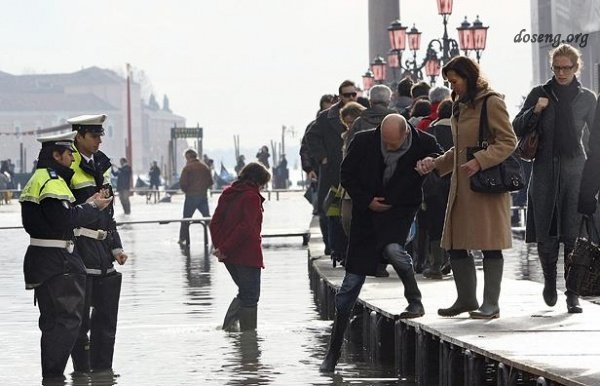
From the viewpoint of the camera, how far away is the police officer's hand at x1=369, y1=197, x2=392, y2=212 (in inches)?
487

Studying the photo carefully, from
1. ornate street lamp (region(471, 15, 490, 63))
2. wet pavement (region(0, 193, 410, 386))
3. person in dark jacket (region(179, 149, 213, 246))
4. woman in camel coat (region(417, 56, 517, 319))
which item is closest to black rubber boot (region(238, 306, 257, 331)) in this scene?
wet pavement (region(0, 193, 410, 386))

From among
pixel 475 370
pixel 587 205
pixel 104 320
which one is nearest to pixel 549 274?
pixel 475 370

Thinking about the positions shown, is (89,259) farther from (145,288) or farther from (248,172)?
(145,288)

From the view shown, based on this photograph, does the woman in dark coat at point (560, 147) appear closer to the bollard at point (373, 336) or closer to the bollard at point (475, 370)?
the bollard at point (373, 336)

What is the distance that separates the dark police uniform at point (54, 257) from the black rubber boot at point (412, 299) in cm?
200

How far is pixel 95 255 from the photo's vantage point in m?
12.8

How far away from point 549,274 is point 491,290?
3.42 ft

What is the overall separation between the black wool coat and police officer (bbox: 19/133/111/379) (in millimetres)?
1506

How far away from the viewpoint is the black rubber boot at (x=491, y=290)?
41.2 feet

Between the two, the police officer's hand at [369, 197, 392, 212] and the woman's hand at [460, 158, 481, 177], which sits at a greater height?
the woman's hand at [460, 158, 481, 177]

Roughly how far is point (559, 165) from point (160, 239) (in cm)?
2325

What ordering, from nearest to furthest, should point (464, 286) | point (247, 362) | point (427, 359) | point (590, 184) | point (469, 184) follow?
point (590, 184) → point (427, 359) → point (469, 184) → point (464, 286) → point (247, 362)

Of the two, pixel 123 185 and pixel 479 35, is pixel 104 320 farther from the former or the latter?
pixel 123 185

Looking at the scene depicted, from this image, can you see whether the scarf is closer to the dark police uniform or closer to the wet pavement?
the wet pavement
